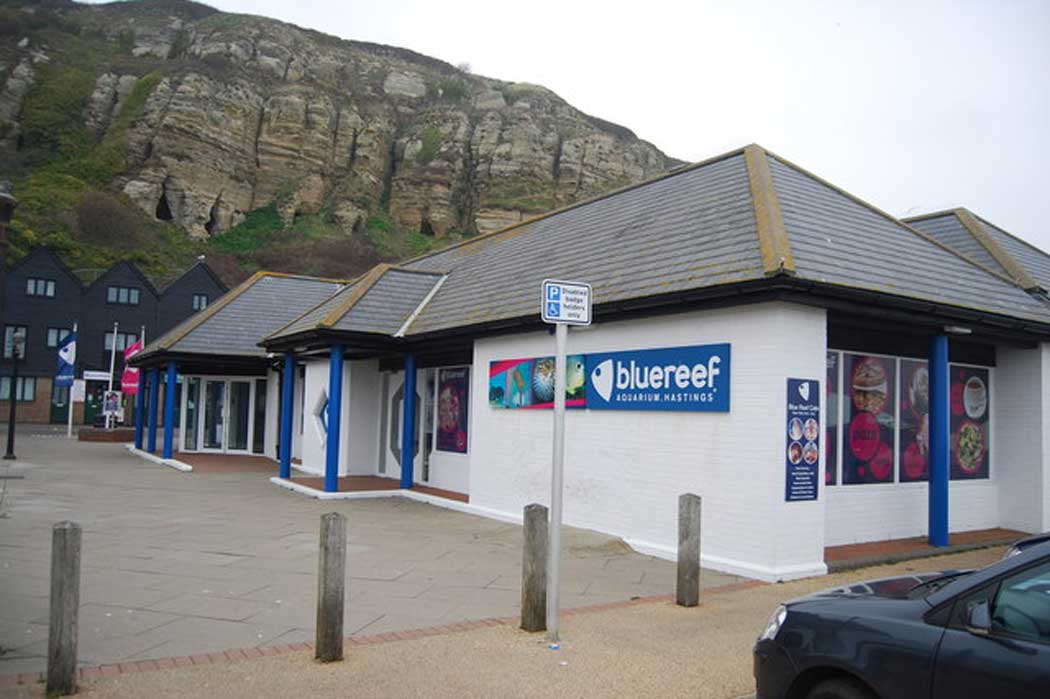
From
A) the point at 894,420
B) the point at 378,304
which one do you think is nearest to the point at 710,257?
the point at 894,420

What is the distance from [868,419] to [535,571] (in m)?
6.37

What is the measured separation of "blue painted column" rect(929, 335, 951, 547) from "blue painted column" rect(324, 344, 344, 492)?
1042 cm

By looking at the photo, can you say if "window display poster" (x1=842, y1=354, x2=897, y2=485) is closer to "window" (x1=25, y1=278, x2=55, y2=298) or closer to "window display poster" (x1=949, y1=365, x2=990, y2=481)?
"window display poster" (x1=949, y1=365, x2=990, y2=481)

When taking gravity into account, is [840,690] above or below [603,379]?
below

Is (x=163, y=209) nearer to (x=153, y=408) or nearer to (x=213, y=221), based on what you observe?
(x=213, y=221)

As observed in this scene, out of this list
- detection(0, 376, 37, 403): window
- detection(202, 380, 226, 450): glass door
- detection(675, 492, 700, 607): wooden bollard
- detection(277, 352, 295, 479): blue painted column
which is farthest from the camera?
detection(0, 376, 37, 403): window

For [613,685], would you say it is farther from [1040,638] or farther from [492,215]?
[492,215]

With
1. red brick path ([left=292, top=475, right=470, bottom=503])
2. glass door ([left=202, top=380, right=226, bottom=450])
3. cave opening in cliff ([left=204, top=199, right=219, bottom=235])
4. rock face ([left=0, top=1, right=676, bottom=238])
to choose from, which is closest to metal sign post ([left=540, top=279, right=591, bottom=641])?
red brick path ([left=292, top=475, right=470, bottom=503])

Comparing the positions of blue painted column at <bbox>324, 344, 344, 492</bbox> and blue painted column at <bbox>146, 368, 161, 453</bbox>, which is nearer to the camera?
blue painted column at <bbox>324, 344, 344, 492</bbox>

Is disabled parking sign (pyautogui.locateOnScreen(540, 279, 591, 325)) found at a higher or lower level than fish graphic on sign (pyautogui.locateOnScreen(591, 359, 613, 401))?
higher

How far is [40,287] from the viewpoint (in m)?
47.4

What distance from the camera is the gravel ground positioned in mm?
5285

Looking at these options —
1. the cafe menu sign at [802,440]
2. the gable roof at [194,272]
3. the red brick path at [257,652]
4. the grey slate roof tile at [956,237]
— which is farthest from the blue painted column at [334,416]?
the gable roof at [194,272]

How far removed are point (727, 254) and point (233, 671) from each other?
7.51 metres
